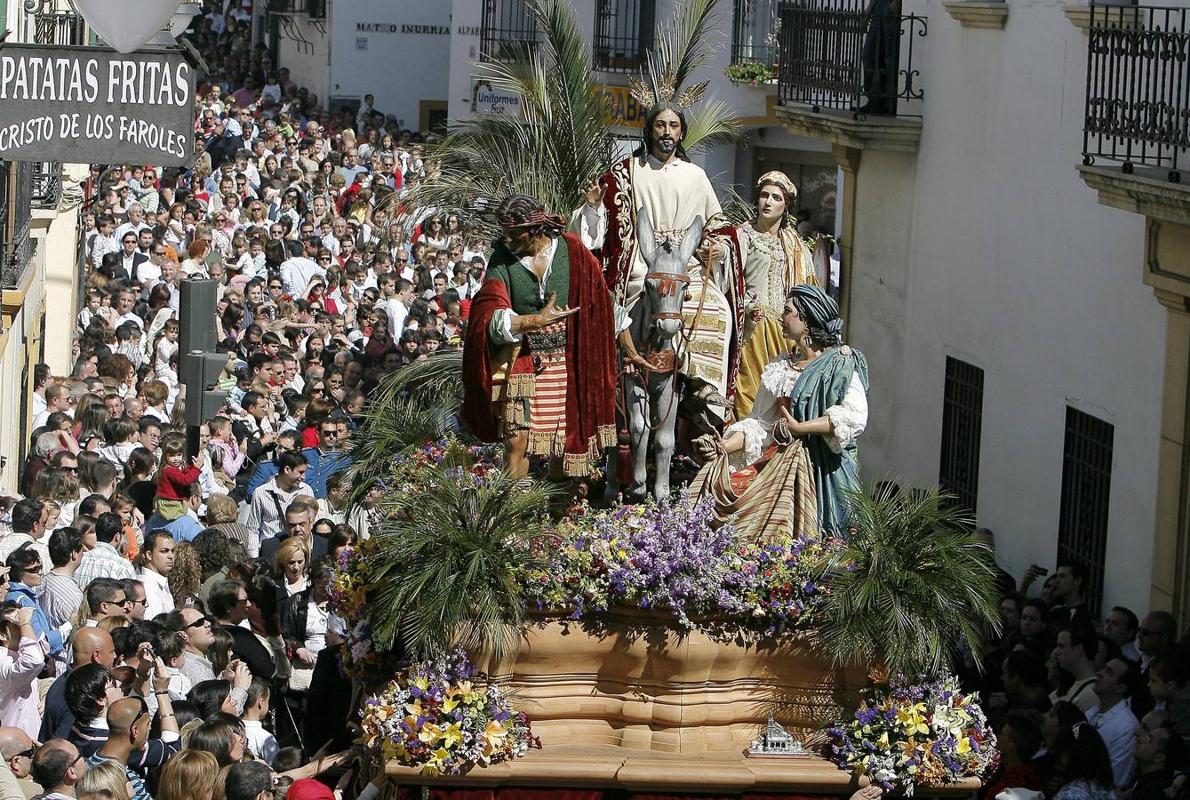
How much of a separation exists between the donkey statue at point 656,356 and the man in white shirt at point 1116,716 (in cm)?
235

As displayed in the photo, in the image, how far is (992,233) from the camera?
16.6m

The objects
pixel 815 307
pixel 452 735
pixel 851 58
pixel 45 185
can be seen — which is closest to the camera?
pixel 452 735

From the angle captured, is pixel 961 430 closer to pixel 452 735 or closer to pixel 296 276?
pixel 296 276

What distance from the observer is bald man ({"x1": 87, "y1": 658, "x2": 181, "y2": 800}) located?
897 centimetres

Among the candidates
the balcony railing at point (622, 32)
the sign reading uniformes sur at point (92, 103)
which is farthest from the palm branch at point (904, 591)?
the balcony railing at point (622, 32)

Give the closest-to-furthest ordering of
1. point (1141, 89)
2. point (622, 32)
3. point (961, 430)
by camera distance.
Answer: point (1141, 89)
point (961, 430)
point (622, 32)

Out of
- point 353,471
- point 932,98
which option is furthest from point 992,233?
point 353,471

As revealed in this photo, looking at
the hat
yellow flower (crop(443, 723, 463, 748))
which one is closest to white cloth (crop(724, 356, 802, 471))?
yellow flower (crop(443, 723, 463, 748))

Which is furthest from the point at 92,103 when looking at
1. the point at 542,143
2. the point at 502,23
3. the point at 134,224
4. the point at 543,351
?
the point at 502,23

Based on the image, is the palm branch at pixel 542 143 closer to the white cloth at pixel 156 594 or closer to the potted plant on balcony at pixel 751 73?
the white cloth at pixel 156 594

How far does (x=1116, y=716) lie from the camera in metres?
10.8

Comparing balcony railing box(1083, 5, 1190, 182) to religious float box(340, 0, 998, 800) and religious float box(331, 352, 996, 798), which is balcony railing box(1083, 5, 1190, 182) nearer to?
religious float box(340, 0, 998, 800)

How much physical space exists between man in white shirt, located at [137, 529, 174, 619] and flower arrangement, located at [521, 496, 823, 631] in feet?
9.06

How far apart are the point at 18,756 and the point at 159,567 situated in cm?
278
